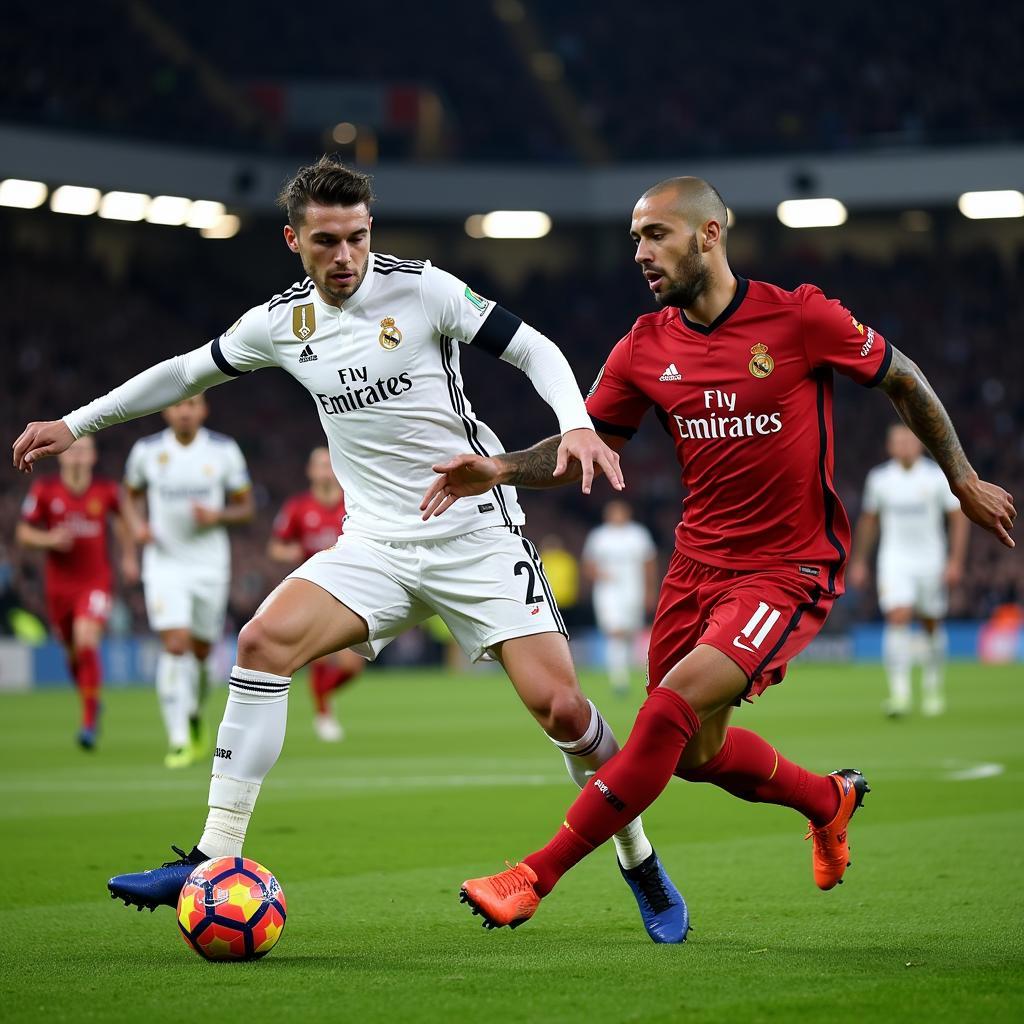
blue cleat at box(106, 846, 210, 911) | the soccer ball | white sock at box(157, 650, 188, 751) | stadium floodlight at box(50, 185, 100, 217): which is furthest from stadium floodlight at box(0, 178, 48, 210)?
the soccer ball

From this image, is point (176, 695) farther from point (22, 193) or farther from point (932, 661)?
point (22, 193)

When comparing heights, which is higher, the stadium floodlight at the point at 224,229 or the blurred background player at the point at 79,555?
the stadium floodlight at the point at 224,229

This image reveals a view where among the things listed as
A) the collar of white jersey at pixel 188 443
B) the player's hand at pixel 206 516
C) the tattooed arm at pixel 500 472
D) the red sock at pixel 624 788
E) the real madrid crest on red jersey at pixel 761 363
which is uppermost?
the collar of white jersey at pixel 188 443

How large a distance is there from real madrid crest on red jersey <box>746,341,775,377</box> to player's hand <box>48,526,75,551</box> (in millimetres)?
9229

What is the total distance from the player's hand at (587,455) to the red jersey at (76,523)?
9294mm

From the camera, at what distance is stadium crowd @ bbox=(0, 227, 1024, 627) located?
32.1 metres

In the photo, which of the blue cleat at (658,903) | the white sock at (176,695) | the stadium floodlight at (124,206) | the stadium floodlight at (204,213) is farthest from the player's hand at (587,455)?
the stadium floodlight at (204,213)

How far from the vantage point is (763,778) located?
19.3 feet

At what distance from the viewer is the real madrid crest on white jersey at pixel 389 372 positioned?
231 inches

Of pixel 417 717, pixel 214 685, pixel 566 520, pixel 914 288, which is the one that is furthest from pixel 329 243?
pixel 914 288

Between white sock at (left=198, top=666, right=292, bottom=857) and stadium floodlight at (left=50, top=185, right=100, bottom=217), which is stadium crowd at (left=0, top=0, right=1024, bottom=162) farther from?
white sock at (left=198, top=666, right=292, bottom=857)

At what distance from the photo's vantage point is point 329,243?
5754mm

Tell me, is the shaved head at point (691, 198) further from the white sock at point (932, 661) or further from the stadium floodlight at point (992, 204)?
the stadium floodlight at point (992, 204)

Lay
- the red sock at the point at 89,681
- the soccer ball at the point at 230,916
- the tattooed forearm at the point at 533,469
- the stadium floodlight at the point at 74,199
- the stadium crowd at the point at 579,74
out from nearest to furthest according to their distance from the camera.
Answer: the soccer ball at the point at 230,916 → the tattooed forearm at the point at 533,469 → the red sock at the point at 89,681 → the stadium floodlight at the point at 74,199 → the stadium crowd at the point at 579,74
